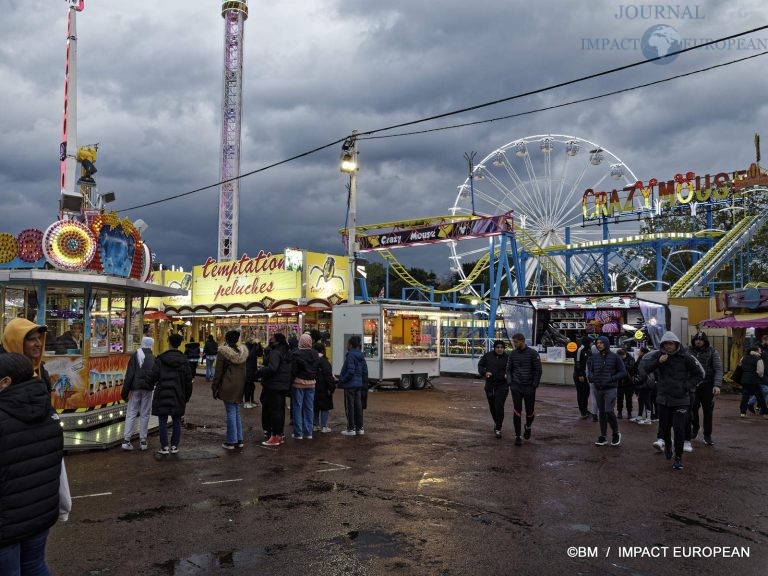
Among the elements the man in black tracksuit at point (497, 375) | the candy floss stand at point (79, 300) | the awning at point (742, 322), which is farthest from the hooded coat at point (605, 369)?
the awning at point (742, 322)

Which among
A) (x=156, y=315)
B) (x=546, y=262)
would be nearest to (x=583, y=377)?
(x=156, y=315)

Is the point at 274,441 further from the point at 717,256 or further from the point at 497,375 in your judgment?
the point at 717,256

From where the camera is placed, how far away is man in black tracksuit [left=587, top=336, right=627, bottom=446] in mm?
9391

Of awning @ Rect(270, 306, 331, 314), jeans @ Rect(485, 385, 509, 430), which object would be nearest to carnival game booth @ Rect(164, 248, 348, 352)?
awning @ Rect(270, 306, 331, 314)

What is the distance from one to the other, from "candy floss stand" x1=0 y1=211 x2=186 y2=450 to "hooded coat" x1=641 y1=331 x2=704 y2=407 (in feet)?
26.4

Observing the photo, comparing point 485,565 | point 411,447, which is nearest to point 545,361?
point 411,447

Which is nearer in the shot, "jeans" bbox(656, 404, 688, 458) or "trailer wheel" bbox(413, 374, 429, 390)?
"jeans" bbox(656, 404, 688, 458)

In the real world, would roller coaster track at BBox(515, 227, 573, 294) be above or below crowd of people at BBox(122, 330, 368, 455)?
above

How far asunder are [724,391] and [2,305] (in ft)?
67.0

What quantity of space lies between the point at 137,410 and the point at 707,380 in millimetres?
8575

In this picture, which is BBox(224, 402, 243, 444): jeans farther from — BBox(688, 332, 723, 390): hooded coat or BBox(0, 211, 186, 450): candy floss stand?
BBox(688, 332, 723, 390): hooded coat

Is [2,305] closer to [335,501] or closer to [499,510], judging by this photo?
[335,501]

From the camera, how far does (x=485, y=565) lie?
462 centimetres

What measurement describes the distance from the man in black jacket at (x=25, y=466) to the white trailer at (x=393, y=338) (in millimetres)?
15377
